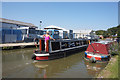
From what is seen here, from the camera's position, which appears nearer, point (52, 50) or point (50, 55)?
point (50, 55)

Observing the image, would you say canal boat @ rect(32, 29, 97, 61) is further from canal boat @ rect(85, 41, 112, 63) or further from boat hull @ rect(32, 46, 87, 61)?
canal boat @ rect(85, 41, 112, 63)

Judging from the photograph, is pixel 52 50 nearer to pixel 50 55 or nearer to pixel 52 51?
pixel 52 51

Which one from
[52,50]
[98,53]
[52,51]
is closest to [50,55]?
[52,51]

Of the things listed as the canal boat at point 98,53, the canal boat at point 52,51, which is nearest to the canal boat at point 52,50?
the canal boat at point 52,51

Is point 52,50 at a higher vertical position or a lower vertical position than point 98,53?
higher

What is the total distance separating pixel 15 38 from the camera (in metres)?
22.4

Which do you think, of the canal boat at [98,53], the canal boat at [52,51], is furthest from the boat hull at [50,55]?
the canal boat at [98,53]

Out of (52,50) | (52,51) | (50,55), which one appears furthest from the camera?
(52,50)

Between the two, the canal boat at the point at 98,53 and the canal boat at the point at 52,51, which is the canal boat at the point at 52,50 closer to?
the canal boat at the point at 52,51

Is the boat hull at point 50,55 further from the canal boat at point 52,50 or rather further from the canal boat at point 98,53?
the canal boat at point 98,53

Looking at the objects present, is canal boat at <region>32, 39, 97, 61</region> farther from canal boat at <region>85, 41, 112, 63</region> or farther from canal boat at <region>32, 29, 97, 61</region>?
canal boat at <region>85, 41, 112, 63</region>

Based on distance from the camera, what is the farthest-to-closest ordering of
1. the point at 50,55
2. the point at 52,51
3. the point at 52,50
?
1. the point at 52,50
2. the point at 52,51
3. the point at 50,55

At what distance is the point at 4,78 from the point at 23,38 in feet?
58.0

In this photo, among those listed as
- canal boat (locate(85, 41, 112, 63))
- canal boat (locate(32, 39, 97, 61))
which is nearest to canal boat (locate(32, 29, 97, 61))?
canal boat (locate(32, 39, 97, 61))
